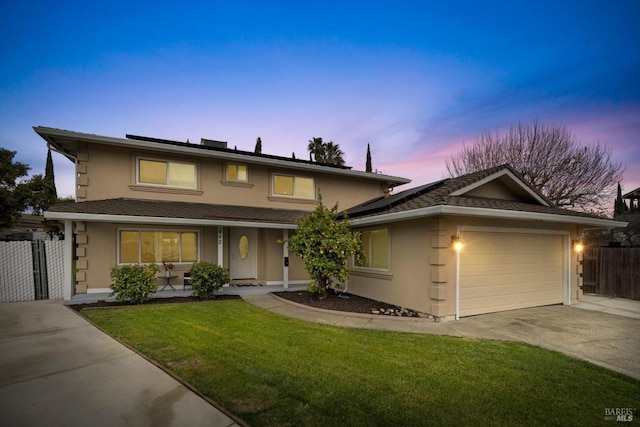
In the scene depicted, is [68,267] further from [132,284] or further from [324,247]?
[324,247]

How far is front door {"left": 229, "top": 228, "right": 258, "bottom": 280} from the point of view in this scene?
1223 centimetres

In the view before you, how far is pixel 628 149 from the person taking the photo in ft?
54.0

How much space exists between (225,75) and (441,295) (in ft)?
41.5

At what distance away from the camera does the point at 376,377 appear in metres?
3.98

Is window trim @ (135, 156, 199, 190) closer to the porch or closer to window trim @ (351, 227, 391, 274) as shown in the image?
the porch

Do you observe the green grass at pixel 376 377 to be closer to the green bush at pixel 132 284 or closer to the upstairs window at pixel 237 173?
the green bush at pixel 132 284

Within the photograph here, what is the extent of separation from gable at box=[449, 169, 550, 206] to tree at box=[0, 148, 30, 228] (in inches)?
1102

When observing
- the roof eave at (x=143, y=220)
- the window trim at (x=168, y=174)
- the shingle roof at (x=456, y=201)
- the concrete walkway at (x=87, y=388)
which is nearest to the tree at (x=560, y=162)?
the shingle roof at (x=456, y=201)

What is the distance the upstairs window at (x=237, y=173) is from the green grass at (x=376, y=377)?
24.3ft

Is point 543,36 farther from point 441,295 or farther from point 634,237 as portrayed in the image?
point 634,237

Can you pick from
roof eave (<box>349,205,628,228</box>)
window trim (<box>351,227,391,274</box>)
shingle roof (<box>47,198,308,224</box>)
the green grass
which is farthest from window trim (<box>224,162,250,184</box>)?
the green grass

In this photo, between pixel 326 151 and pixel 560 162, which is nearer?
pixel 560 162

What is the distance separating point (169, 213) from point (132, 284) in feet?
8.18

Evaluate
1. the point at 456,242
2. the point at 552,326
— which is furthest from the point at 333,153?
the point at 552,326
